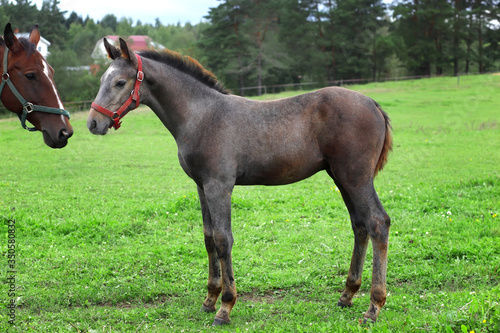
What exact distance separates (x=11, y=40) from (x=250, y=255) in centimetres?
394

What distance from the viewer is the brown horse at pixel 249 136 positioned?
4.29 meters

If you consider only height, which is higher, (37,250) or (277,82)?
(277,82)

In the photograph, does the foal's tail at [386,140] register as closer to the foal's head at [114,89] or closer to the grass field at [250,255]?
the grass field at [250,255]

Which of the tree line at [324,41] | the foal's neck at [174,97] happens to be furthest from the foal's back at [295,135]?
the tree line at [324,41]

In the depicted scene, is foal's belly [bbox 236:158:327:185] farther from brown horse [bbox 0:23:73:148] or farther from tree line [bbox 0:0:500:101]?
tree line [bbox 0:0:500:101]

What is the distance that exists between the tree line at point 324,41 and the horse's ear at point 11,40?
29796 mm

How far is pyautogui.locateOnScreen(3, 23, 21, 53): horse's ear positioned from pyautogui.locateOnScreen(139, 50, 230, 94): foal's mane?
128 centimetres

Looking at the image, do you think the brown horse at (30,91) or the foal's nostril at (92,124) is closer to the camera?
the foal's nostril at (92,124)

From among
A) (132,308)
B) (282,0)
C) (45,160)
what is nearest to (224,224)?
(132,308)

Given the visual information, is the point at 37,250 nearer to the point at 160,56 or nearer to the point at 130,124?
the point at 160,56

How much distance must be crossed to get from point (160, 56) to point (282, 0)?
36.3 metres

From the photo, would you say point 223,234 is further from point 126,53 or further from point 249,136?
point 126,53

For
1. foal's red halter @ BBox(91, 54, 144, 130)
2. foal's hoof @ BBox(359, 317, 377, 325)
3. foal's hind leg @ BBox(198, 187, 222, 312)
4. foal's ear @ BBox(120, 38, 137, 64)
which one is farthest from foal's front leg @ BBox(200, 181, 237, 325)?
foal's ear @ BBox(120, 38, 137, 64)

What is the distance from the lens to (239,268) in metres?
5.70
